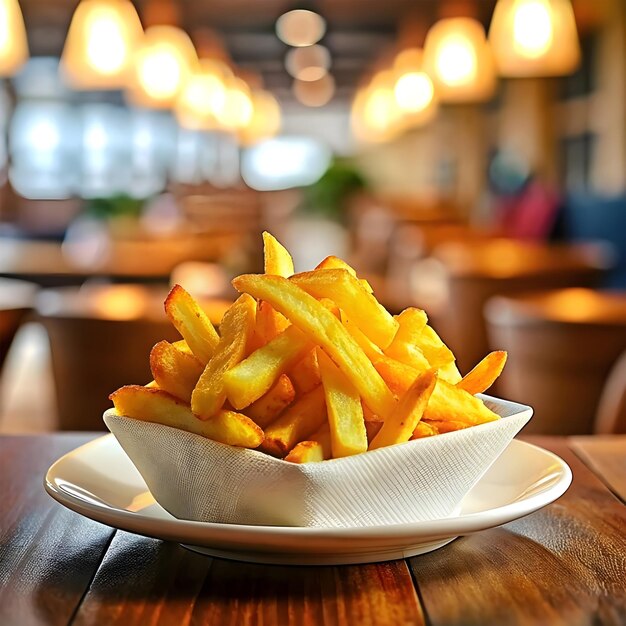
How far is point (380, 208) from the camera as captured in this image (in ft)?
40.0

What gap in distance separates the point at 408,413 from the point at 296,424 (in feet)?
0.29

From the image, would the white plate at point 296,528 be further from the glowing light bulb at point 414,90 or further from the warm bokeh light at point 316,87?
the warm bokeh light at point 316,87

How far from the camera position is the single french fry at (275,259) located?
0.95 metres

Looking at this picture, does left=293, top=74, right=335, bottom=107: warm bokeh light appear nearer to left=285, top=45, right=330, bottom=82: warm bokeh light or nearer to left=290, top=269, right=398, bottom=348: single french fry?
left=285, top=45, right=330, bottom=82: warm bokeh light

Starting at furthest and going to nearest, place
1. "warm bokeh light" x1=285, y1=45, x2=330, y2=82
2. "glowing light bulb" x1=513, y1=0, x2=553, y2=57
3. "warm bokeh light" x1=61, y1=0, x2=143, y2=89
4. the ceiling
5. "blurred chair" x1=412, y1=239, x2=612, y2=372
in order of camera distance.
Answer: "warm bokeh light" x1=285, y1=45, x2=330, y2=82
the ceiling
"blurred chair" x1=412, y1=239, x2=612, y2=372
"warm bokeh light" x1=61, y1=0, x2=143, y2=89
"glowing light bulb" x1=513, y1=0, x2=553, y2=57

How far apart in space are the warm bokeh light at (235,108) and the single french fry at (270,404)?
9054 mm

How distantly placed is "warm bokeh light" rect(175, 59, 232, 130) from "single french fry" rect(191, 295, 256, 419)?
723 centimetres

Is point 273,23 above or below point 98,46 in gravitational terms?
above

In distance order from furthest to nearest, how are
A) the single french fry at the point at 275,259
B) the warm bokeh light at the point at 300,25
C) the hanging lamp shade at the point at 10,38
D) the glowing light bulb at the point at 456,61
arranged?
the warm bokeh light at the point at 300,25, the glowing light bulb at the point at 456,61, the hanging lamp shade at the point at 10,38, the single french fry at the point at 275,259

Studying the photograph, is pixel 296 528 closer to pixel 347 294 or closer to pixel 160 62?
pixel 347 294

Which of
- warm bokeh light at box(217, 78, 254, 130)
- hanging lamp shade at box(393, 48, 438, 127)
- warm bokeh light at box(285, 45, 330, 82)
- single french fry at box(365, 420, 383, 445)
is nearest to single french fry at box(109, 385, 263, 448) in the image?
single french fry at box(365, 420, 383, 445)

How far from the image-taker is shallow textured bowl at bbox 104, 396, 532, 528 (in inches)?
29.7

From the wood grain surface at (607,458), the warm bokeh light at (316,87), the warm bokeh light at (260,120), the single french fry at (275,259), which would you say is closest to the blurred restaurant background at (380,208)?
the warm bokeh light at (260,120)

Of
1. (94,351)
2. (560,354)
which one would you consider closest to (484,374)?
(94,351)
